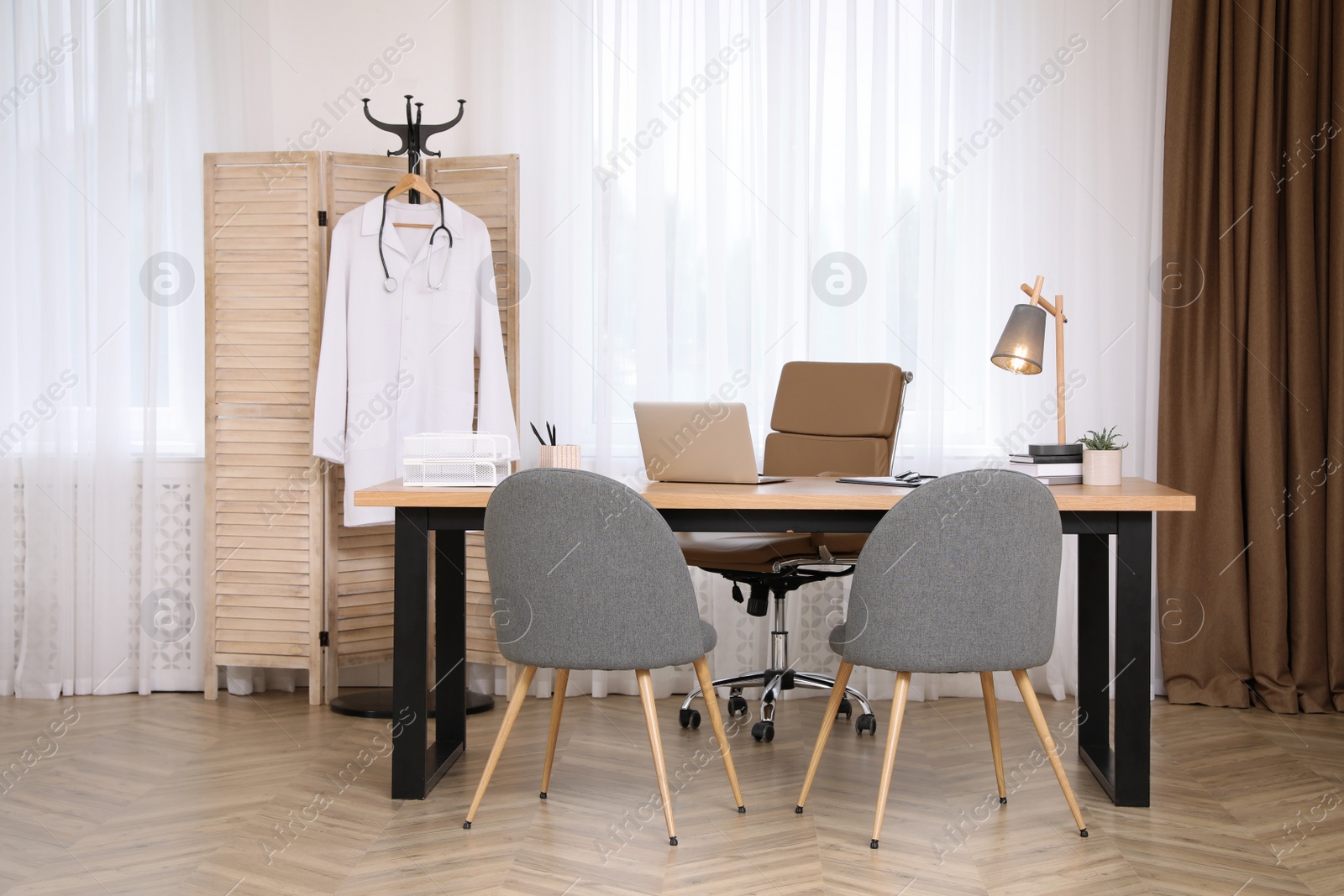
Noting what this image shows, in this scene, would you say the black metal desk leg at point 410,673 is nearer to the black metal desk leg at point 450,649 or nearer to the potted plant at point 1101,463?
the black metal desk leg at point 450,649

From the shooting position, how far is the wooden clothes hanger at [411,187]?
3.25 m

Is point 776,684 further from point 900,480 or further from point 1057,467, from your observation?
point 1057,467

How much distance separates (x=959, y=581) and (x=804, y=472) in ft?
3.99

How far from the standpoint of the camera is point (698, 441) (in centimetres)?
246

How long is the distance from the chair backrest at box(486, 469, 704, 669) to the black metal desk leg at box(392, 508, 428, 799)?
329 millimetres

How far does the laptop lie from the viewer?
2400mm

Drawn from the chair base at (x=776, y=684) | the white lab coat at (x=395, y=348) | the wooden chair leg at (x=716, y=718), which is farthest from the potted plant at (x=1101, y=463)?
the white lab coat at (x=395, y=348)

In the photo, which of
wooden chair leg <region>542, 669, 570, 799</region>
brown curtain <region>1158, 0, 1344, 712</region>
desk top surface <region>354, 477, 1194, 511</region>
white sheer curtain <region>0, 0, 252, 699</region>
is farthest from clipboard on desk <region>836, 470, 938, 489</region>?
white sheer curtain <region>0, 0, 252, 699</region>

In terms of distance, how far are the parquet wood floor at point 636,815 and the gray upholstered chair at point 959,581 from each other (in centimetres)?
21

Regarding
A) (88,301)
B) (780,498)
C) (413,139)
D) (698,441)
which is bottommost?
(780,498)

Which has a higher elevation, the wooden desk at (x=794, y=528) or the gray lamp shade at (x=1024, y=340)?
the gray lamp shade at (x=1024, y=340)

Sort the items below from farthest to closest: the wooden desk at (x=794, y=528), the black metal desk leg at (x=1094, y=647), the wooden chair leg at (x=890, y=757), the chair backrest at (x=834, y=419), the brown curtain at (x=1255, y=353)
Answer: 1. the brown curtain at (x=1255, y=353)
2. the chair backrest at (x=834, y=419)
3. the black metal desk leg at (x=1094, y=647)
4. the wooden desk at (x=794, y=528)
5. the wooden chair leg at (x=890, y=757)

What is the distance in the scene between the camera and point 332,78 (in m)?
3.72

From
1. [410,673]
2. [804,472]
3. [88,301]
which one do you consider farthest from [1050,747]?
[88,301]
